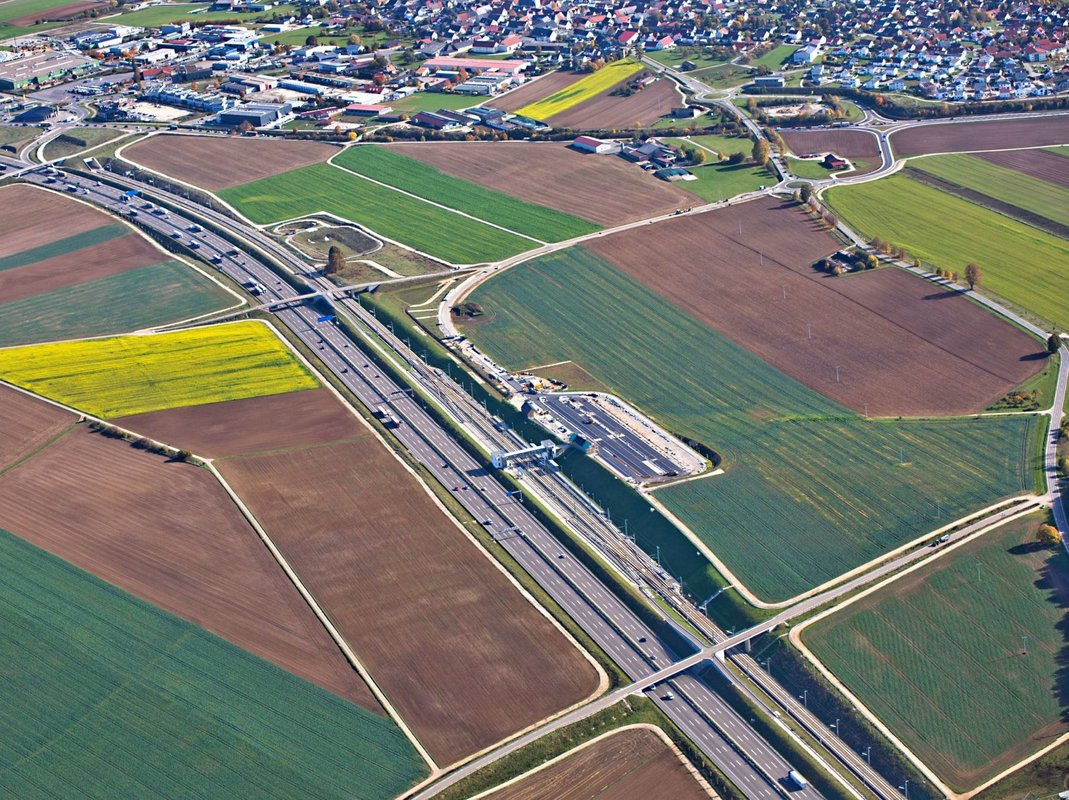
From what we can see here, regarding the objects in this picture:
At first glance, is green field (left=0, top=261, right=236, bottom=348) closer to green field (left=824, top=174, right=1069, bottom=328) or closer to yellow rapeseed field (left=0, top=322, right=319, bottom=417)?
yellow rapeseed field (left=0, top=322, right=319, bottom=417)

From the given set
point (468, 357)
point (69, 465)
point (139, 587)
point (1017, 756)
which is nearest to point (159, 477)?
point (69, 465)

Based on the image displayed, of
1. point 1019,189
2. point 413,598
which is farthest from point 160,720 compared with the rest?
point 1019,189

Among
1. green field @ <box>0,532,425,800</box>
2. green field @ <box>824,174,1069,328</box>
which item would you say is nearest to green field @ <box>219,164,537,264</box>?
green field @ <box>824,174,1069,328</box>

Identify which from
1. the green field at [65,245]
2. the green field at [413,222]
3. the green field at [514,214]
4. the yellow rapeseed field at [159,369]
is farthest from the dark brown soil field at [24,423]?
the green field at [514,214]

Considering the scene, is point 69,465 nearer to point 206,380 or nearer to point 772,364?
point 206,380

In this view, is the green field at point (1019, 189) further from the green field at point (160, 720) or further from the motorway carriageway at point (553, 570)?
the green field at point (160, 720)

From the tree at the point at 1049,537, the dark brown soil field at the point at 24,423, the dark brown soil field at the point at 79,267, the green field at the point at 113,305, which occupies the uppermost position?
the dark brown soil field at the point at 79,267
